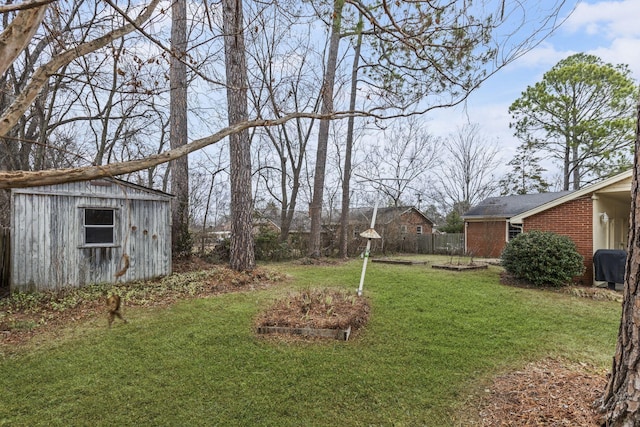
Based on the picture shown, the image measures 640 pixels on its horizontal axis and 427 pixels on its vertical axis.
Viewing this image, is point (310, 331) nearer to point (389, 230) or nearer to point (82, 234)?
point (82, 234)

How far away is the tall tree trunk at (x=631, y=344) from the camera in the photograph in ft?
6.48

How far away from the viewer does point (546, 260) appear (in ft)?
27.5

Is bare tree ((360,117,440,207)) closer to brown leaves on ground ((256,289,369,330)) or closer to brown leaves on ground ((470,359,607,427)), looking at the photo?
brown leaves on ground ((256,289,369,330))

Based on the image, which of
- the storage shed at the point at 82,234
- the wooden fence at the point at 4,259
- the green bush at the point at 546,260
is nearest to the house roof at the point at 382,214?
the green bush at the point at 546,260

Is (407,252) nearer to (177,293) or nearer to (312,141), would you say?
(312,141)

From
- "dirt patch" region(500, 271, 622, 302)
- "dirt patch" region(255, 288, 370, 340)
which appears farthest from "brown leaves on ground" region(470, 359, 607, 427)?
"dirt patch" region(500, 271, 622, 302)

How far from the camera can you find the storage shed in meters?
6.56

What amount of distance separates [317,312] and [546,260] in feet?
21.7

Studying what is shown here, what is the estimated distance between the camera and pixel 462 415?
2.79 m

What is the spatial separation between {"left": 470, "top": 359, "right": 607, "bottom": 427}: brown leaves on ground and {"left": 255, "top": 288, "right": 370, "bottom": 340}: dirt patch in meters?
2.06

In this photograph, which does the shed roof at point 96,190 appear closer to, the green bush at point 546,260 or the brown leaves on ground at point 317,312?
the brown leaves on ground at point 317,312

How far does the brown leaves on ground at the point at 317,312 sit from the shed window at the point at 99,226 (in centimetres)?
472

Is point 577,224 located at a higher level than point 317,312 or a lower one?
higher

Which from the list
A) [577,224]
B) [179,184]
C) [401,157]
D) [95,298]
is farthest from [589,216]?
[401,157]
